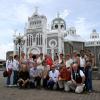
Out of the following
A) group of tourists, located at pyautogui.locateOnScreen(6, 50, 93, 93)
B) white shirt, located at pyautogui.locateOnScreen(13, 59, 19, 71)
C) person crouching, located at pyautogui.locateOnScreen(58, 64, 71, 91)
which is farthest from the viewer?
white shirt, located at pyautogui.locateOnScreen(13, 59, 19, 71)

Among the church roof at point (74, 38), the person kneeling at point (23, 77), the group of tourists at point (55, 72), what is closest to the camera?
the group of tourists at point (55, 72)

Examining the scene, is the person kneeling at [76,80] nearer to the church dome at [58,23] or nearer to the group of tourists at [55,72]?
the group of tourists at [55,72]

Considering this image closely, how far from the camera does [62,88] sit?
39.1 feet

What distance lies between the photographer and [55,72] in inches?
478

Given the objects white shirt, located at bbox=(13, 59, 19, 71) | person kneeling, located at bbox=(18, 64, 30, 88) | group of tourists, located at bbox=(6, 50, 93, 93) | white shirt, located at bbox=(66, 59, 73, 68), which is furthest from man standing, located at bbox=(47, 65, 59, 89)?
white shirt, located at bbox=(13, 59, 19, 71)

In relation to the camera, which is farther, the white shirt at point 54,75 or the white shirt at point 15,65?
the white shirt at point 15,65

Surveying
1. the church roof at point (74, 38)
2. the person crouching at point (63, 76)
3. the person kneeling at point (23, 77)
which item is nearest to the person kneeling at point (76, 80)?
the person crouching at point (63, 76)

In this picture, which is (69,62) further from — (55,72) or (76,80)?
(76,80)

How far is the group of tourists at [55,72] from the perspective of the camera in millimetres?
11281

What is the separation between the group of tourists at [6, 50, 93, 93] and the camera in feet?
37.0

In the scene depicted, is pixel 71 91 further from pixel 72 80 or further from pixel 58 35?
pixel 58 35

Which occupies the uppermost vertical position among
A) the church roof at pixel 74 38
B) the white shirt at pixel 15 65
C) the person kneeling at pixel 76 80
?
the church roof at pixel 74 38

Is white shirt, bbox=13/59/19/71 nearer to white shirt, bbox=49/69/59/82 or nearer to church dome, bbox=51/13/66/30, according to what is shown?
white shirt, bbox=49/69/59/82

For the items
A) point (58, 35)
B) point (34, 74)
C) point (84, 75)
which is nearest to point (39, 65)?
point (34, 74)
